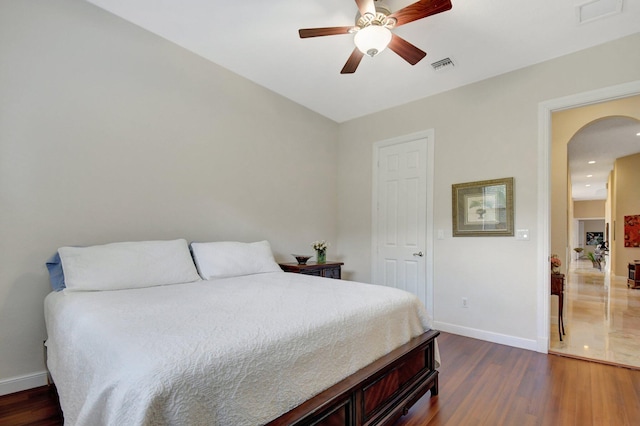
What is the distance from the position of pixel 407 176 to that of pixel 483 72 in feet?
4.64

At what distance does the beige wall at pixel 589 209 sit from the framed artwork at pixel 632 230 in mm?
8100

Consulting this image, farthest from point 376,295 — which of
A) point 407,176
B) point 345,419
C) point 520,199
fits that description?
point 407,176

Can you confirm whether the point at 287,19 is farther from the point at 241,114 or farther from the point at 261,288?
the point at 261,288

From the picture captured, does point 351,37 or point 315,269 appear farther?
point 315,269

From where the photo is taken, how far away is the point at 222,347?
1.10 m

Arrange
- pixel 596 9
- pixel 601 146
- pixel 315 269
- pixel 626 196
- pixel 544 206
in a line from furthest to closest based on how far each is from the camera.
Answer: pixel 626 196, pixel 601 146, pixel 315 269, pixel 544 206, pixel 596 9

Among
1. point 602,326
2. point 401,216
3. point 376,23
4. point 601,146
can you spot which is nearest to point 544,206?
point 401,216

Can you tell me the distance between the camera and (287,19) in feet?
8.46

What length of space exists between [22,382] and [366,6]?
11.4 ft

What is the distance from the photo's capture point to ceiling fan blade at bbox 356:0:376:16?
6.66 ft

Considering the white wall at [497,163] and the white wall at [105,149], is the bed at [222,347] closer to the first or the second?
the white wall at [105,149]

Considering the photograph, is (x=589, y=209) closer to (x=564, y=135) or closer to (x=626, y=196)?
(x=626, y=196)

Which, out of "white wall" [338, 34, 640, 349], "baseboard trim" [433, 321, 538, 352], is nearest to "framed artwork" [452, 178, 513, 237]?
"white wall" [338, 34, 640, 349]

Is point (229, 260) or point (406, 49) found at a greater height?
point (406, 49)
